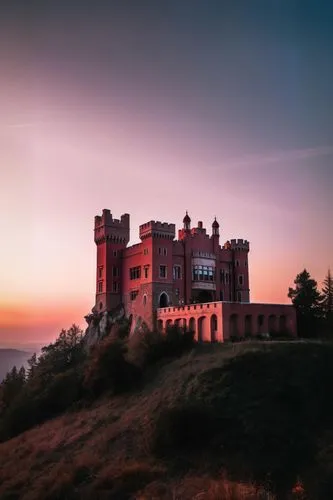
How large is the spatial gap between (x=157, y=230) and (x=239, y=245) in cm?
1278

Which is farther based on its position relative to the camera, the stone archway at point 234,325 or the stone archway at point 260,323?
the stone archway at point 260,323

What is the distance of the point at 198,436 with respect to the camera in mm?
29250

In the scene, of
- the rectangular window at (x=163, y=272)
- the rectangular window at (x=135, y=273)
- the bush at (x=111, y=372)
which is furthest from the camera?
the rectangular window at (x=135, y=273)

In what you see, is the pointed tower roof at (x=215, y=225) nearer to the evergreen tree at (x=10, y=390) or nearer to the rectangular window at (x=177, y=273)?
the rectangular window at (x=177, y=273)

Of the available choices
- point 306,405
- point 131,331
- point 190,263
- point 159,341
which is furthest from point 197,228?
point 306,405

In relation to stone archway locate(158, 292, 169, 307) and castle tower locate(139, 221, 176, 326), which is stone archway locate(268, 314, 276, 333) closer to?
castle tower locate(139, 221, 176, 326)

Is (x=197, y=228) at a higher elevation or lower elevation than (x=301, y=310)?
higher

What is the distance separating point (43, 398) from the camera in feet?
148

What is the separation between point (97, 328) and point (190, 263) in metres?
14.4

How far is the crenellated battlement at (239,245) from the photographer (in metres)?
65.1

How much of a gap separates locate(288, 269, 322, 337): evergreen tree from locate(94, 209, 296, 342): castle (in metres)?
2.38

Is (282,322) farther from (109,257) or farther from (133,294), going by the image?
(109,257)

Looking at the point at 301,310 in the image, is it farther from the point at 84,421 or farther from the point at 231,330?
the point at 84,421

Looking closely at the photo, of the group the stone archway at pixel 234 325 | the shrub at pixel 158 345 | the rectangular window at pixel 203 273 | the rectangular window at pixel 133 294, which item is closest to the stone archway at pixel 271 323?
the stone archway at pixel 234 325
